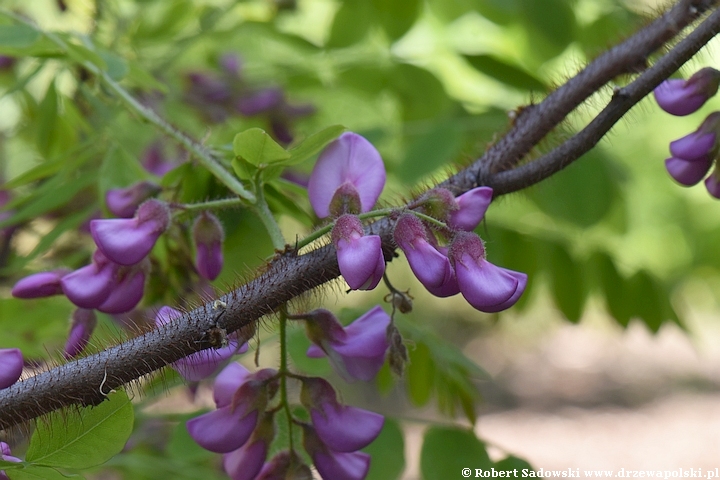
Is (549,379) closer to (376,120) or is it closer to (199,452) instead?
(376,120)

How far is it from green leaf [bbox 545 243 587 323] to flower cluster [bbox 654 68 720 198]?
0.82m

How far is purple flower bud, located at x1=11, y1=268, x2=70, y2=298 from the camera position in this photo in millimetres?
938

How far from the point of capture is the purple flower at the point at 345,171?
2.68 ft

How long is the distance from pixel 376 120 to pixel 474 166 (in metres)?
2.31

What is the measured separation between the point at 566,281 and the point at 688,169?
843mm

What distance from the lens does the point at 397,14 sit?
173 centimetres

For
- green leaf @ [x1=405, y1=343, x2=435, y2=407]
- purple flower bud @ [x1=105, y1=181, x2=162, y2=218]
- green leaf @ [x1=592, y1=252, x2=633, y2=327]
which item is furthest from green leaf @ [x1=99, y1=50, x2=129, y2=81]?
green leaf @ [x1=592, y1=252, x2=633, y2=327]

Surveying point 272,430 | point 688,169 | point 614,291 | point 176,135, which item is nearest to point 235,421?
point 272,430

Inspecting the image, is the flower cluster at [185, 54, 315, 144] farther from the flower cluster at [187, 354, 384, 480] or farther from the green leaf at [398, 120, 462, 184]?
the flower cluster at [187, 354, 384, 480]

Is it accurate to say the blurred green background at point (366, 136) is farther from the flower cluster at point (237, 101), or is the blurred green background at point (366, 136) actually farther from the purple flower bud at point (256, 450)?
the purple flower bud at point (256, 450)

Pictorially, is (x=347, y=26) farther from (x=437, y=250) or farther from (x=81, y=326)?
(x=437, y=250)

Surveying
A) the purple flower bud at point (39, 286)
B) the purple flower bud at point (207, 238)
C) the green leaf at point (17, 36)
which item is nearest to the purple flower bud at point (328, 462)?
the purple flower bud at point (207, 238)

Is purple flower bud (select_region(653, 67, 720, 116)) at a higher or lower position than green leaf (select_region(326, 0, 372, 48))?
lower

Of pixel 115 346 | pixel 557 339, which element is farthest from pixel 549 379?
pixel 115 346
